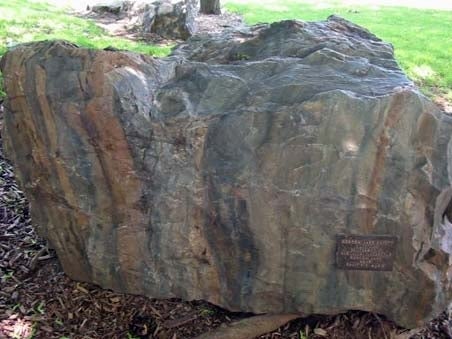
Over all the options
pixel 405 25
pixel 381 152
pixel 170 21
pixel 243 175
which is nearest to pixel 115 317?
pixel 243 175

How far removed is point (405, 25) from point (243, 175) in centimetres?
1115

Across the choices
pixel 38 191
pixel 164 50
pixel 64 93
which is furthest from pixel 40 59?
pixel 164 50

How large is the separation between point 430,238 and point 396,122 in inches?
30.8

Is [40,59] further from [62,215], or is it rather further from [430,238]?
[430,238]

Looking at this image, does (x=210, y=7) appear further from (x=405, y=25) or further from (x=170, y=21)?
(x=405, y=25)

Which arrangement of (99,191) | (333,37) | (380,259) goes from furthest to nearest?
1. (333,37)
2. (99,191)
3. (380,259)

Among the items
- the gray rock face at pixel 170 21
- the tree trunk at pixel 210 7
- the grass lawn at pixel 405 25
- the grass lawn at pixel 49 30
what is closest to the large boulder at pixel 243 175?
the grass lawn at pixel 49 30

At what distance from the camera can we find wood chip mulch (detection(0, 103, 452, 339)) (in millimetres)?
3932

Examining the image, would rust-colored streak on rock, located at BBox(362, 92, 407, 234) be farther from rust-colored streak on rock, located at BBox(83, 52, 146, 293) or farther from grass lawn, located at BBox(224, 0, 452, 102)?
grass lawn, located at BBox(224, 0, 452, 102)

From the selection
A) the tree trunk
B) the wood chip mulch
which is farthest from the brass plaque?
the tree trunk

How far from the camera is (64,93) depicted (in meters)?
3.65

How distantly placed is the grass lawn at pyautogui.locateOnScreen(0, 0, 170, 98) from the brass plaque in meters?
6.12

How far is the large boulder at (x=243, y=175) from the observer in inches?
133

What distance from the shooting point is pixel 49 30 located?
32.9 feet
